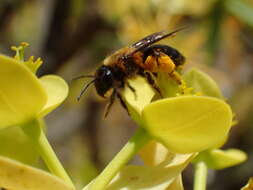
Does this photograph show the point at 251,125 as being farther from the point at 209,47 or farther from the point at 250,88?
the point at 209,47

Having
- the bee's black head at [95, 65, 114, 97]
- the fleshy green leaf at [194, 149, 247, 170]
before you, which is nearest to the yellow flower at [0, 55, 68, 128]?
the bee's black head at [95, 65, 114, 97]

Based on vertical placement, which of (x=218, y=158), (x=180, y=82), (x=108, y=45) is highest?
(x=180, y=82)

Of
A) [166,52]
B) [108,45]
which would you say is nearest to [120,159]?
[166,52]

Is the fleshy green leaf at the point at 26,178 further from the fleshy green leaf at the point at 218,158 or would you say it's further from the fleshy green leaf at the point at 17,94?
the fleshy green leaf at the point at 218,158

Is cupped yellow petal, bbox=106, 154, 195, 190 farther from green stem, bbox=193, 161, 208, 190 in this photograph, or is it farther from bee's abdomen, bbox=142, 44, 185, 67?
bee's abdomen, bbox=142, 44, 185, 67

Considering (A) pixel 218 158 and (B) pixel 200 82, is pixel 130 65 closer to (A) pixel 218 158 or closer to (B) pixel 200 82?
(B) pixel 200 82

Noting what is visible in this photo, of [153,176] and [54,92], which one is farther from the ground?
[54,92]

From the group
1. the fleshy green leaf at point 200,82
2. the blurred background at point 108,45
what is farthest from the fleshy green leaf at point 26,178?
the blurred background at point 108,45

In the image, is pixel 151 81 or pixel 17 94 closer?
pixel 17 94
